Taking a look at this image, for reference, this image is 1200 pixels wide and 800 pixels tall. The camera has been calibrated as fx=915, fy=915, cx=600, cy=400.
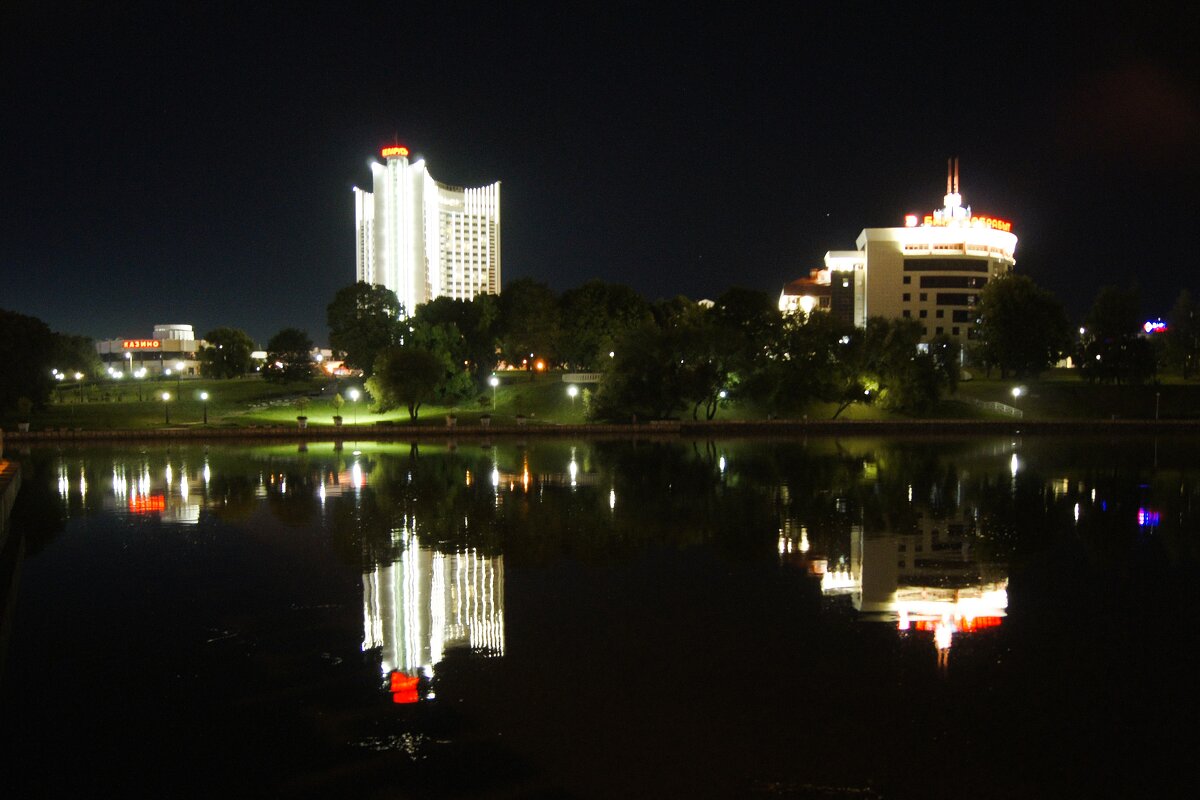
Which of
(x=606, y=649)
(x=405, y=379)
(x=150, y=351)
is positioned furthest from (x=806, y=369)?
(x=150, y=351)

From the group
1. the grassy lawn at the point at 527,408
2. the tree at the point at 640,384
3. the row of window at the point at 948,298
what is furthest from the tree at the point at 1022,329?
the tree at the point at 640,384

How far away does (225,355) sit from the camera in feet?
354

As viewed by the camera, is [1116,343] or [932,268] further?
[932,268]

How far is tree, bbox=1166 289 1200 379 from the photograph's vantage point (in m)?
87.4

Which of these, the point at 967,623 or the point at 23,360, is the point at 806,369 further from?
the point at 967,623

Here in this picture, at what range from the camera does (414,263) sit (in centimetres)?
16800

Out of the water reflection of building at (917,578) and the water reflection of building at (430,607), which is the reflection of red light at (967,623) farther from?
the water reflection of building at (430,607)

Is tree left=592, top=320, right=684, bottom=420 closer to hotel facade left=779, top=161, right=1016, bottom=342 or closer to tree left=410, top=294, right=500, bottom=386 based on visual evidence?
tree left=410, top=294, right=500, bottom=386

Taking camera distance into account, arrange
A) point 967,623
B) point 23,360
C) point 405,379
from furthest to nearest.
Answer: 1. point 405,379
2. point 23,360
3. point 967,623

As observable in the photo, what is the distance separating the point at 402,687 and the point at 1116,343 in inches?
3192

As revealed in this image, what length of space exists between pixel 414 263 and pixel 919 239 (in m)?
94.4

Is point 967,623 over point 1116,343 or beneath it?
beneath

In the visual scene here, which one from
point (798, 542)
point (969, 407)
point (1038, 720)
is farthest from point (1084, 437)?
point (1038, 720)

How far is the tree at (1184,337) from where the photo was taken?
87.4 metres
